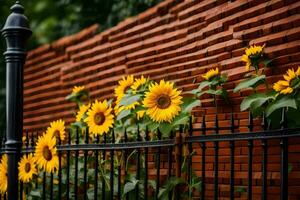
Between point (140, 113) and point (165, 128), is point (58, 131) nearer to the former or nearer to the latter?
point (140, 113)

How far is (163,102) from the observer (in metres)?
3.96

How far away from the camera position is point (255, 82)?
12.9ft

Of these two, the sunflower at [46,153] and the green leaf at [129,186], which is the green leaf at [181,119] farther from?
the sunflower at [46,153]

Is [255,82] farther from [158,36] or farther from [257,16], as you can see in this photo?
[158,36]

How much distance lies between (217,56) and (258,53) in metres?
0.63

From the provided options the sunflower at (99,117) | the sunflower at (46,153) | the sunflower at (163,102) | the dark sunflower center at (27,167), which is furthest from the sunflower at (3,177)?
the sunflower at (163,102)

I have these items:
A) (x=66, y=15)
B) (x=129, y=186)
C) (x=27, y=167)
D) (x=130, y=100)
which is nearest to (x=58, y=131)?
(x=27, y=167)

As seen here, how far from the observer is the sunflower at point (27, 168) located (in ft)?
15.0

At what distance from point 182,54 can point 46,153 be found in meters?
1.40

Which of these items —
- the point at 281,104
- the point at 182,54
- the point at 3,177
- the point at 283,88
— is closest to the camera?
the point at 281,104

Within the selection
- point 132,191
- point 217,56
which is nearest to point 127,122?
point 132,191

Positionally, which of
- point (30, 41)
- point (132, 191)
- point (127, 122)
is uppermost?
point (30, 41)

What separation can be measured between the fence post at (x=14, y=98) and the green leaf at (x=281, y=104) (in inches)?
68.4

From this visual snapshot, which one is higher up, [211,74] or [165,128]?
[211,74]
